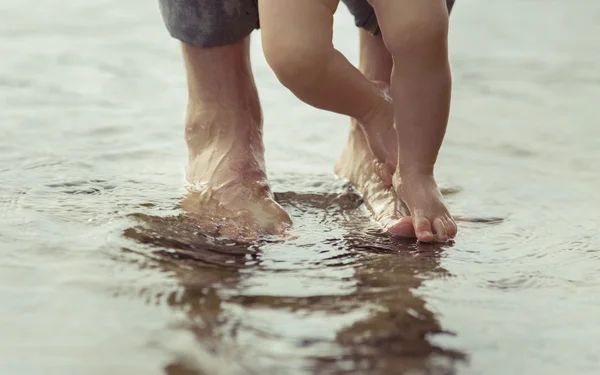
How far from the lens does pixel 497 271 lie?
131cm

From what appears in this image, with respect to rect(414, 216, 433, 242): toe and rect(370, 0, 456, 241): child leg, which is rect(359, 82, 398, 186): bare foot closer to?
rect(370, 0, 456, 241): child leg

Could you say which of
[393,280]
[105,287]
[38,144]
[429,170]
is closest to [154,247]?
[105,287]

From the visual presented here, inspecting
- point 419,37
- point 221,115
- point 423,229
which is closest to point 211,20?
point 221,115

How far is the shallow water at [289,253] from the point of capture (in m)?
1.01

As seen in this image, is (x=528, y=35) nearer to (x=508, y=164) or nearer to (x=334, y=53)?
(x=508, y=164)

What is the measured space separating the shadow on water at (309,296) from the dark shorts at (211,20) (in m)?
0.34

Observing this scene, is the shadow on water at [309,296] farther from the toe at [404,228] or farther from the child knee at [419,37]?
the child knee at [419,37]

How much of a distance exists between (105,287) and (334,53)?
1.68 feet

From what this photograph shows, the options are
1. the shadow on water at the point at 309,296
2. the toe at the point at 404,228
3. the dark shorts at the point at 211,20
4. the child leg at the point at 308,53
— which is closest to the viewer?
the shadow on water at the point at 309,296

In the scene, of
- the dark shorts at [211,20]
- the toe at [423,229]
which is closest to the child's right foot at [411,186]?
the toe at [423,229]

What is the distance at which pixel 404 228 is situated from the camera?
1.48 meters

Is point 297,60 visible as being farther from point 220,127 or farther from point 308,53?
Answer: point 220,127

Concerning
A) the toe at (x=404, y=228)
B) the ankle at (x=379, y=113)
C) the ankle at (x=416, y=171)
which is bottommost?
the toe at (x=404, y=228)

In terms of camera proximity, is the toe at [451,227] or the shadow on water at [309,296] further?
the toe at [451,227]
